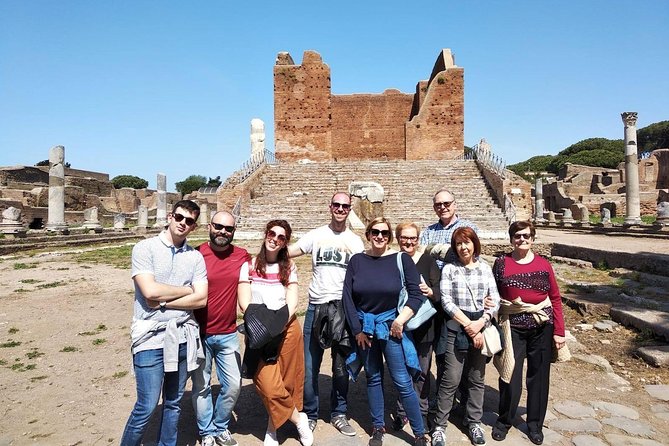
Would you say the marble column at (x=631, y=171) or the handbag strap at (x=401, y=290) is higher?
the marble column at (x=631, y=171)

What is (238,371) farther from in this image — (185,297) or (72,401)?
(72,401)

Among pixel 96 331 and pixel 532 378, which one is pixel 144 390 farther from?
pixel 96 331

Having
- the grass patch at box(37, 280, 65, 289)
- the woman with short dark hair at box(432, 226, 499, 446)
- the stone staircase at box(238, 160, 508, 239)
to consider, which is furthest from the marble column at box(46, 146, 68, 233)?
the woman with short dark hair at box(432, 226, 499, 446)

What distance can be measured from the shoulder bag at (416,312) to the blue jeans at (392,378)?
0.15 meters

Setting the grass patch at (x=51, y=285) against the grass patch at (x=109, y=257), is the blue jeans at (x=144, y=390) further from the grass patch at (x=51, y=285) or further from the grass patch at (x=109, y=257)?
the grass patch at (x=109, y=257)

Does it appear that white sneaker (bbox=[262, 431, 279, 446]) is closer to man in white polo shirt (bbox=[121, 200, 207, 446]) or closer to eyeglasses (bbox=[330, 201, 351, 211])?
man in white polo shirt (bbox=[121, 200, 207, 446])

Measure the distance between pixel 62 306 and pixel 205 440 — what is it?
5.01 metres

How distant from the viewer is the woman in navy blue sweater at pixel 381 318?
2898 mm

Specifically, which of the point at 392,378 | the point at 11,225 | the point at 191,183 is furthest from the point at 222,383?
the point at 191,183

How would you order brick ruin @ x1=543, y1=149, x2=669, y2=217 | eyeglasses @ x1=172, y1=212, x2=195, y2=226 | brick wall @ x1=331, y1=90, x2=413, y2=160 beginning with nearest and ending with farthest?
eyeglasses @ x1=172, y1=212, x2=195, y2=226, brick wall @ x1=331, y1=90, x2=413, y2=160, brick ruin @ x1=543, y1=149, x2=669, y2=217

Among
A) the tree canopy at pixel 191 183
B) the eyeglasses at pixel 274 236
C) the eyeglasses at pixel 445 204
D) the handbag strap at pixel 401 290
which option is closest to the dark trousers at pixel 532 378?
the handbag strap at pixel 401 290

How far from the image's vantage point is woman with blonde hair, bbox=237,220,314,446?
287 cm

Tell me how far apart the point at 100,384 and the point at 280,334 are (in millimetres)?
2132

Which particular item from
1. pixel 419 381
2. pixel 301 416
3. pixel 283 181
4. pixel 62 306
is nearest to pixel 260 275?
pixel 301 416
